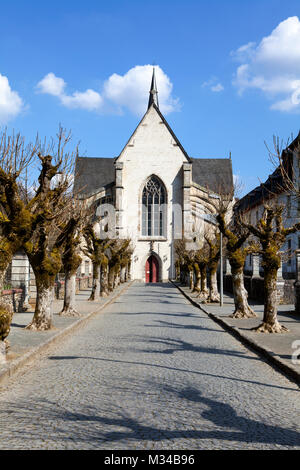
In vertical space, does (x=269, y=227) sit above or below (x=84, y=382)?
above

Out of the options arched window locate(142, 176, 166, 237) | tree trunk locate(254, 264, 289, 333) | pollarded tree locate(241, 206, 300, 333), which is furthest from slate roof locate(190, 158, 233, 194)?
tree trunk locate(254, 264, 289, 333)

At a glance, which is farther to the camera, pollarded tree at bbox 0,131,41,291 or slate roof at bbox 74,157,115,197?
slate roof at bbox 74,157,115,197

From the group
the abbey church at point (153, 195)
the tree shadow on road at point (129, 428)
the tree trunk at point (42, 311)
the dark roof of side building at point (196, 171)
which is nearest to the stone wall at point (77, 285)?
the tree trunk at point (42, 311)

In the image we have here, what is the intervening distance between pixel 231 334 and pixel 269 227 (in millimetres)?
3271

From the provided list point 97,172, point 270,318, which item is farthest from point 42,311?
point 97,172

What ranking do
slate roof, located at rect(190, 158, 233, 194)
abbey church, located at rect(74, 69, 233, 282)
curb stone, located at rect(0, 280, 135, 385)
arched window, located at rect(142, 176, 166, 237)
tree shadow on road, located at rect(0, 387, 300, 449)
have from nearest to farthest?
tree shadow on road, located at rect(0, 387, 300, 449)
curb stone, located at rect(0, 280, 135, 385)
abbey church, located at rect(74, 69, 233, 282)
arched window, located at rect(142, 176, 166, 237)
slate roof, located at rect(190, 158, 233, 194)

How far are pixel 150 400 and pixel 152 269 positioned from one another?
53162mm

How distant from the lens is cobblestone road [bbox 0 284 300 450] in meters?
4.76

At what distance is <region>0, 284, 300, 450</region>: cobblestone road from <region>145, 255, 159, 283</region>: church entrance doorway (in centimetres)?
4754

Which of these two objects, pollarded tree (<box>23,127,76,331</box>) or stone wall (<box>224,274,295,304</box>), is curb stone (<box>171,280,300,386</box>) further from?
stone wall (<box>224,274,295,304</box>)

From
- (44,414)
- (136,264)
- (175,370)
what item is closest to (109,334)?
(175,370)

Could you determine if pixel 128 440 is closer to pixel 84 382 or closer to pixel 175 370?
pixel 84 382
